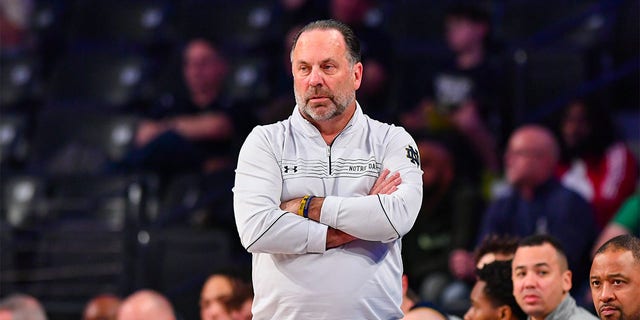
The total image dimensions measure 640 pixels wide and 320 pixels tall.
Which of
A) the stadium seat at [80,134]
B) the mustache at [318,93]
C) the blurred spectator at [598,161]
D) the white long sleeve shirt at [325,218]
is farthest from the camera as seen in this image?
Result: the stadium seat at [80,134]

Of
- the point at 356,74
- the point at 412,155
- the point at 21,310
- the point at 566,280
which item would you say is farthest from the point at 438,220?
the point at 356,74

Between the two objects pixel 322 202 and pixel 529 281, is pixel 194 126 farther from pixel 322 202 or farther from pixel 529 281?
pixel 322 202

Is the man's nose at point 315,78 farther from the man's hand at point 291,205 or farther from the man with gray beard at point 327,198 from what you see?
the man's hand at point 291,205

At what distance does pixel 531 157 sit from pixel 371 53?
2.06 meters

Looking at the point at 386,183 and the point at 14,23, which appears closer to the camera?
the point at 386,183

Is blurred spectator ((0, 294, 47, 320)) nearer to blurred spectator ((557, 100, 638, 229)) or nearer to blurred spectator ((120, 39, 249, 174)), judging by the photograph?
blurred spectator ((120, 39, 249, 174))

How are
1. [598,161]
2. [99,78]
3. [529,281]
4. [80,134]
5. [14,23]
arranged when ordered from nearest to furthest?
1. [529,281]
2. [598,161]
3. [80,134]
4. [99,78]
5. [14,23]

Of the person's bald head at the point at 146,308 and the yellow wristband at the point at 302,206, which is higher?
the yellow wristband at the point at 302,206

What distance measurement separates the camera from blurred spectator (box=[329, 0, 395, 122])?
905 centimetres

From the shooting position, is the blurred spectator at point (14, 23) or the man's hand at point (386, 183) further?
the blurred spectator at point (14, 23)

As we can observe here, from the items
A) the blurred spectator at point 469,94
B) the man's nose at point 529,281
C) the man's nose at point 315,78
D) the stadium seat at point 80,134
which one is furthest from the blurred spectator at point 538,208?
the stadium seat at point 80,134

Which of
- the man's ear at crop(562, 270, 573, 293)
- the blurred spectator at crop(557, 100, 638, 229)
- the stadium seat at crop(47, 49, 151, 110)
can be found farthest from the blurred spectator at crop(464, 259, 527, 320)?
the stadium seat at crop(47, 49, 151, 110)

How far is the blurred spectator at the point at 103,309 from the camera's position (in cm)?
791

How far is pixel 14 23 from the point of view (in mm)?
11969
